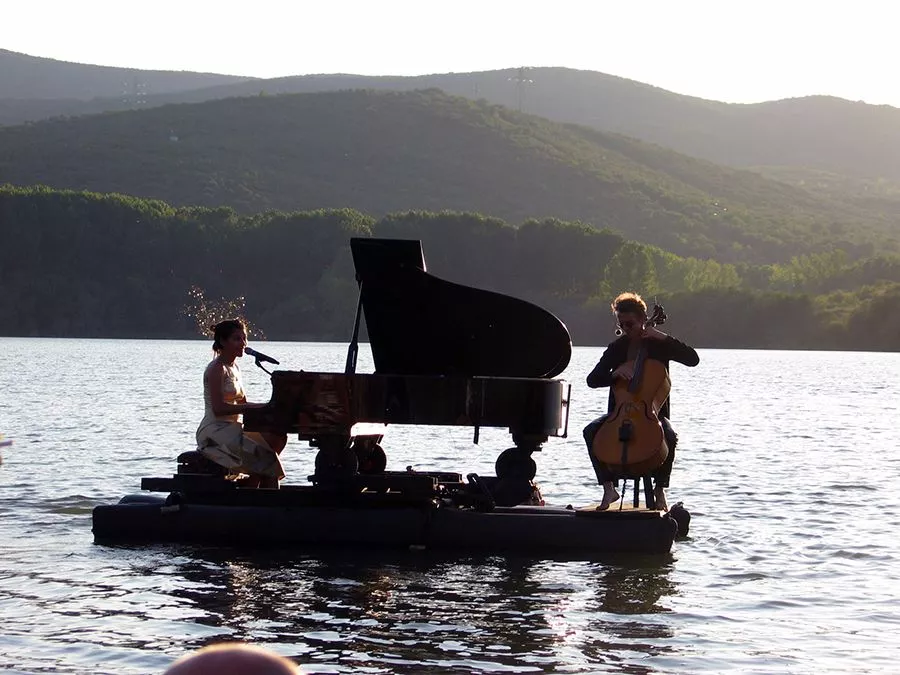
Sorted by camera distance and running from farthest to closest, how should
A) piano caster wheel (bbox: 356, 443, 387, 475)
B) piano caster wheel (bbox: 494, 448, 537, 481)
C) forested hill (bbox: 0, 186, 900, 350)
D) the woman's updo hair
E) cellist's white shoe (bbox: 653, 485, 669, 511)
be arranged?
forested hill (bbox: 0, 186, 900, 350) < piano caster wheel (bbox: 356, 443, 387, 475) < piano caster wheel (bbox: 494, 448, 537, 481) < cellist's white shoe (bbox: 653, 485, 669, 511) < the woman's updo hair

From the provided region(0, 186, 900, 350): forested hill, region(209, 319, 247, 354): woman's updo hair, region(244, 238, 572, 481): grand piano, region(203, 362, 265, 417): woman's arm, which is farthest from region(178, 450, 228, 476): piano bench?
region(0, 186, 900, 350): forested hill

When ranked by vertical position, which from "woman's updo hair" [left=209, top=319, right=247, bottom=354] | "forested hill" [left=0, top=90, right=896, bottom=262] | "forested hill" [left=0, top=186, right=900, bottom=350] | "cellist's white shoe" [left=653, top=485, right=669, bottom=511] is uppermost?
"forested hill" [left=0, top=90, right=896, bottom=262]

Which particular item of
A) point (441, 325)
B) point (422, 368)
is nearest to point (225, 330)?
point (422, 368)

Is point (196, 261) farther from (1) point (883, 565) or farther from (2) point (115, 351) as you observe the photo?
(1) point (883, 565)

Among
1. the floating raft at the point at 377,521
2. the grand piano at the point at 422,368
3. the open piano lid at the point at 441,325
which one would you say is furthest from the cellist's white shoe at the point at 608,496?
the open piano lid at the point at 441,325

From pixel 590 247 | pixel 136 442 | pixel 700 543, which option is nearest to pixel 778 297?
pixel 590 247

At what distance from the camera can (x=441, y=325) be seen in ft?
45.2

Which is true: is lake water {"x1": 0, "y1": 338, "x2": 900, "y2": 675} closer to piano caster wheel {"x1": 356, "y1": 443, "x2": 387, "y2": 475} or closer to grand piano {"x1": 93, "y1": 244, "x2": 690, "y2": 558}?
grand piano {"x1": 93, "y1": 244, "x2": 690, "y2": 558}

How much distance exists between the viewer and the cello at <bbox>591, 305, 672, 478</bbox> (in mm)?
13359

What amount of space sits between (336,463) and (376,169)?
163 metres

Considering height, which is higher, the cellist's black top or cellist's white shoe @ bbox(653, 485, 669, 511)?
the cellist's black top

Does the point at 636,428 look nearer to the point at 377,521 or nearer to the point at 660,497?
the point at 660,497

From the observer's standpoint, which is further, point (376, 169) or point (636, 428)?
point (376, 169)

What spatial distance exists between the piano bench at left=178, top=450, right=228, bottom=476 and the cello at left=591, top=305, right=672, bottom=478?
3.34 meters
